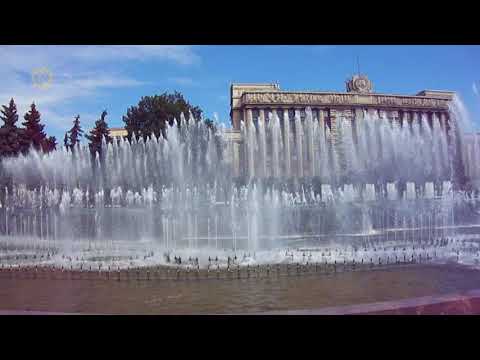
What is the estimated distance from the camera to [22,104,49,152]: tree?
1129 centimetres

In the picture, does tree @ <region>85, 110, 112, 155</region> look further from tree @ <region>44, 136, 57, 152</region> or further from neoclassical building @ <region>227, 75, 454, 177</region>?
Result: neoclassical building @ <region>227, 75, 454, 177</region>

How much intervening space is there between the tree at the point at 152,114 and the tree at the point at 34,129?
948 cm

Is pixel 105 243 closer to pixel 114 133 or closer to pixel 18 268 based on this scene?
pixel 18 268

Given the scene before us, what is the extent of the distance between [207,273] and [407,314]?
4.78 m

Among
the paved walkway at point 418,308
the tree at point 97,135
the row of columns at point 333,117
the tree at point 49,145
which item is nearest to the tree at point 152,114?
the tree at point 97,135

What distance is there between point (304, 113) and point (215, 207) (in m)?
23.3

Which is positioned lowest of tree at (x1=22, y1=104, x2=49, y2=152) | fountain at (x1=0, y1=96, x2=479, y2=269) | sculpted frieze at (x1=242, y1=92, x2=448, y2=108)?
fountain at (x1=0, y1=96, x2=479, y2=269)

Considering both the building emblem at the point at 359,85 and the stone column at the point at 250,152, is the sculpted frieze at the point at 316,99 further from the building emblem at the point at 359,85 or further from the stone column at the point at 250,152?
the stone column at the point at 250,152

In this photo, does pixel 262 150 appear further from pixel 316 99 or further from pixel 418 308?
pixel 418 308

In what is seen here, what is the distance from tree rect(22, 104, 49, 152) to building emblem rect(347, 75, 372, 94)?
2137cm

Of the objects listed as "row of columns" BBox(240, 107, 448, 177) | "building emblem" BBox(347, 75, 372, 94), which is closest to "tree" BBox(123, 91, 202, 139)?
"row of columns" BBox(240, 107, 448, 177)

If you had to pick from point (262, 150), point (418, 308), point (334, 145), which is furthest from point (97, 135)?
point (418, 308)

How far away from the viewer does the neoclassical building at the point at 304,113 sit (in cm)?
2791

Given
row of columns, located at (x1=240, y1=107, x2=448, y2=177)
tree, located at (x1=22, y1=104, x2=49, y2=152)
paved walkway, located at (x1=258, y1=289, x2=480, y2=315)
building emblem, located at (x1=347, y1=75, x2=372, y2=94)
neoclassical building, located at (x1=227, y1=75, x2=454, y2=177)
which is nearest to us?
paved walkway, located at (x1=258, y1=289, x2=480, y2=315)
